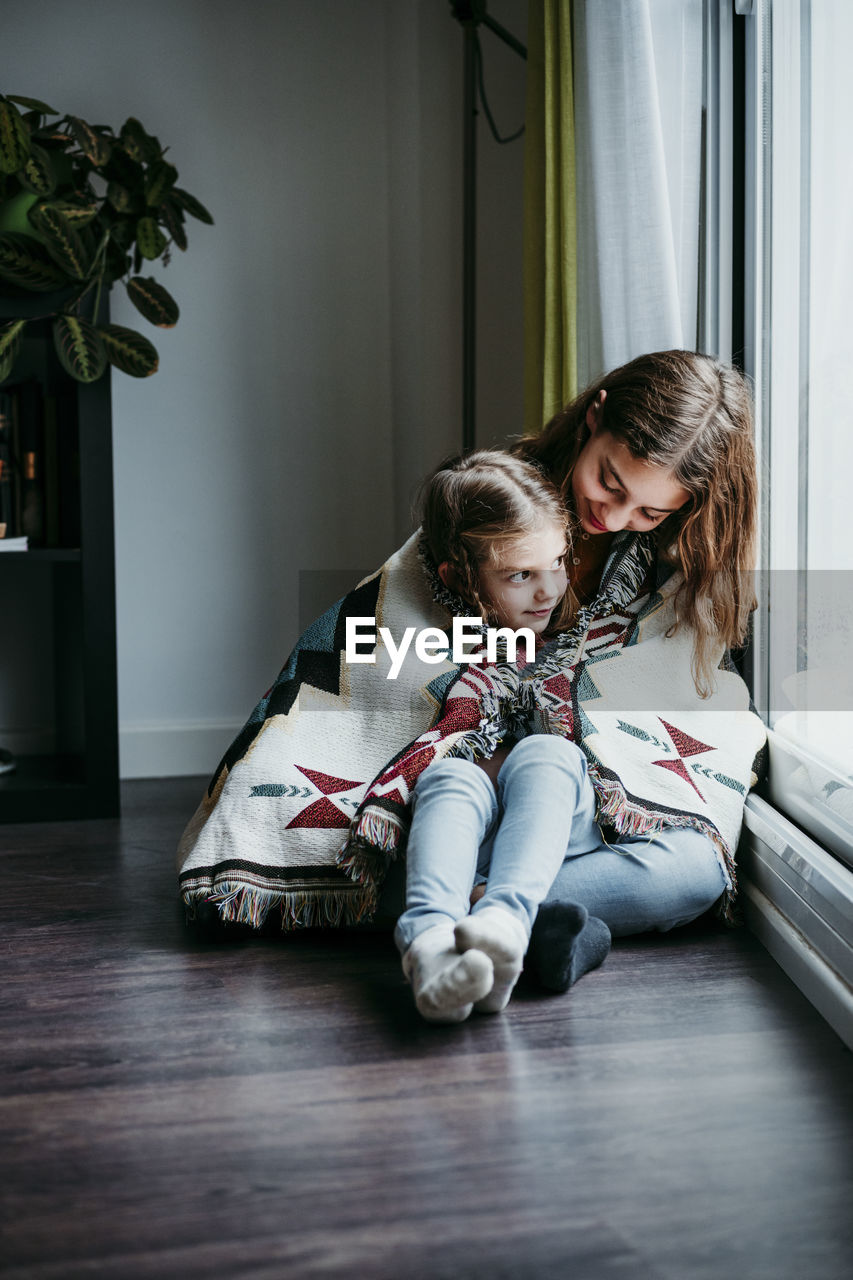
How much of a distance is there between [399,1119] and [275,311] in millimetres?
1782

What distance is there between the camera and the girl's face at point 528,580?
56.0 inches

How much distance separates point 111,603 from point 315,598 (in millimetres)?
509

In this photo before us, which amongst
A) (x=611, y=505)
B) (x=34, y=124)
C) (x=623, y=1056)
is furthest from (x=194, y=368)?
(x=623, y=1056)

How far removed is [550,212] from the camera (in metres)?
1.73

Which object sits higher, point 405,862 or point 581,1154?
point 405,862

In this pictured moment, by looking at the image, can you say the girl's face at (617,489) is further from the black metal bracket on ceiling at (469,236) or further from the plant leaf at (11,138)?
the plant leaf at (11,138)

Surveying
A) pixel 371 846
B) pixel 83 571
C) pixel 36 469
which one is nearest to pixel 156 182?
pixel 36 469

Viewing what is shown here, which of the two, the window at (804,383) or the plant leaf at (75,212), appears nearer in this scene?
the window at (804,383)

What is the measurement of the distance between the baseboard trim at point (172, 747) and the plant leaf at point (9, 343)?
829mm

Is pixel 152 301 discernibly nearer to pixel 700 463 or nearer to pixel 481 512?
pixel 481 512

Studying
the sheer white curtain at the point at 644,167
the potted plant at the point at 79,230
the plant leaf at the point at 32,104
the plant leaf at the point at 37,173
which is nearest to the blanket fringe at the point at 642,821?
the sheer white curtain at the point at 644,167

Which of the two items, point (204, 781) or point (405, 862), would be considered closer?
point (405, 862)

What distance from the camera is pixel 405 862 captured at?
51.0 inches

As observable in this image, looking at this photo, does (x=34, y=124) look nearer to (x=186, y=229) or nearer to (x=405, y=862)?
(x=186, y=229)
